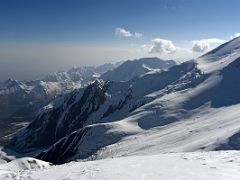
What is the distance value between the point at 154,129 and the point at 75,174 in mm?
111873

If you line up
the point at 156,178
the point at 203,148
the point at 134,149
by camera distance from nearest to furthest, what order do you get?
the point at 156,178
the point at 203,148
the point at 134,149

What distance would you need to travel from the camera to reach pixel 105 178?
2853 cm

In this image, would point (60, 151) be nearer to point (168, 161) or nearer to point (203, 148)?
point (203, 148)

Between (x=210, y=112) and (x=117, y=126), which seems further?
(x=117, y=126)

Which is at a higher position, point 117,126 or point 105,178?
point 105,178

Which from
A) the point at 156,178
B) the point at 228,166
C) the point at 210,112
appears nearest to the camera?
the point at 156,178

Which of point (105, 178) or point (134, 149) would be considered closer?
point (105, 178)

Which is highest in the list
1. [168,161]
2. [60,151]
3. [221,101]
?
[168,161]

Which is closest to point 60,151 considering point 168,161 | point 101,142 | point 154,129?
point 101,142

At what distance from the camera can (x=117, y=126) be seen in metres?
154

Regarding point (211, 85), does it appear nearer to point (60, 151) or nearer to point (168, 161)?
point (60, 151)

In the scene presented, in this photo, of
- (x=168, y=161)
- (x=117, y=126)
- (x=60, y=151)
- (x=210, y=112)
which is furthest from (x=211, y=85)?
(x=168, y=161)

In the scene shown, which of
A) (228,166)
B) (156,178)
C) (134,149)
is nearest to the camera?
(156,178)

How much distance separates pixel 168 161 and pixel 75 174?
9.01m
